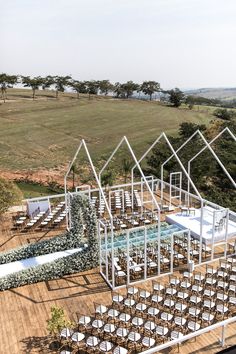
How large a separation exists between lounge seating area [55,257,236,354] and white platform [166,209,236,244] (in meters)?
2.91

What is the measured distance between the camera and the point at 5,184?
2405cm

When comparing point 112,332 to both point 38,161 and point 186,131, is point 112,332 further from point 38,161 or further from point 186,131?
point 186,131

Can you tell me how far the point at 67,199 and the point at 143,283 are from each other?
748 cm

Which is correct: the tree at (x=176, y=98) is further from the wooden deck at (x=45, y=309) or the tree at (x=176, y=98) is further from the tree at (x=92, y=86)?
the wooden deck at (x=45, y=309)

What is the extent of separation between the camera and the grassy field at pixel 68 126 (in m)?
50.8

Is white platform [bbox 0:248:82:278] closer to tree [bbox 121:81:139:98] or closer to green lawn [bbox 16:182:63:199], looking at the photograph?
green lawn [bbox 16:182:63:199]

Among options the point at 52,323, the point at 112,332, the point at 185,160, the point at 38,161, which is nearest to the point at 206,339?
the point at 112,332

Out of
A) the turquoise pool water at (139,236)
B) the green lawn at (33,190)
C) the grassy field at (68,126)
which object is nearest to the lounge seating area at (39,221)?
the turquoise pool water at (139,236)

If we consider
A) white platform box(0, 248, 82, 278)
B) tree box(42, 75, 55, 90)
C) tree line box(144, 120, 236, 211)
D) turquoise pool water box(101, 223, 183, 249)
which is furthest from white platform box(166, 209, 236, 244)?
tree box(42, 75, 55, 90)

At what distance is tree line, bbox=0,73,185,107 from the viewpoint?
310ft

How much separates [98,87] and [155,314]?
341ft

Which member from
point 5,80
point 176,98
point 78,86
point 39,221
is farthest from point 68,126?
point 39,221

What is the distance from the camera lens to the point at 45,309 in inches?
564

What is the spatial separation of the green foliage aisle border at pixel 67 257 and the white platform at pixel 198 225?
561 centimetres
